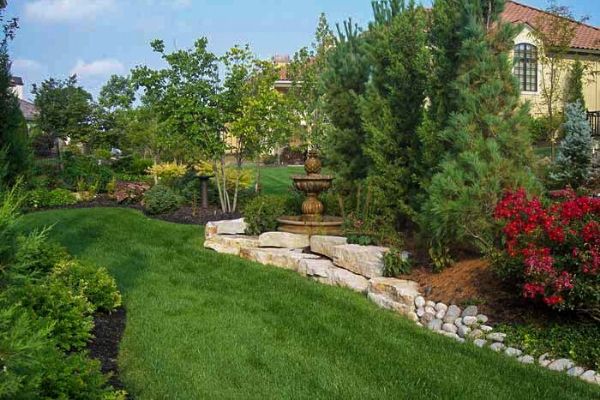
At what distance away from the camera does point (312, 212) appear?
34.0 feet

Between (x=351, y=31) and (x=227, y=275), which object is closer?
(x=227, y=275)

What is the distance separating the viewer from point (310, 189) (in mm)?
10242

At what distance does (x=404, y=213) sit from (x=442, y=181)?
1.84 metres

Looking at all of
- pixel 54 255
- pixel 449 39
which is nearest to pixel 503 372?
pixel 449 39

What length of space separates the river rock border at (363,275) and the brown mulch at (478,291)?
0.45ft

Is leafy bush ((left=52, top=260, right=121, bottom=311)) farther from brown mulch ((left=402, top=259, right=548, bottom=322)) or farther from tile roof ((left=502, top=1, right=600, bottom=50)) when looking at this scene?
tile roof ((left=502, top=1, right=600, bottom=50))

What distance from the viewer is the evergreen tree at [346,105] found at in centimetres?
1075

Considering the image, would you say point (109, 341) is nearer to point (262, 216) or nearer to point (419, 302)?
point (419, 302)

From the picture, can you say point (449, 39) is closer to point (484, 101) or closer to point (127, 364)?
point (484, 101)

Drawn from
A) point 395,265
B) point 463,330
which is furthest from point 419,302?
point 395,265

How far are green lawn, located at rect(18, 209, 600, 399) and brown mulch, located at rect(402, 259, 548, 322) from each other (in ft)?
1.93

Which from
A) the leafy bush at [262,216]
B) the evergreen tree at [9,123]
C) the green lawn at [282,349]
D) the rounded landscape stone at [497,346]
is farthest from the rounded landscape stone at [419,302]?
the evergreen tree at [9,123]

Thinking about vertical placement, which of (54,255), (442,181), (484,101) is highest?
(484,101)

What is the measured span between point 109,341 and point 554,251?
166 inches
